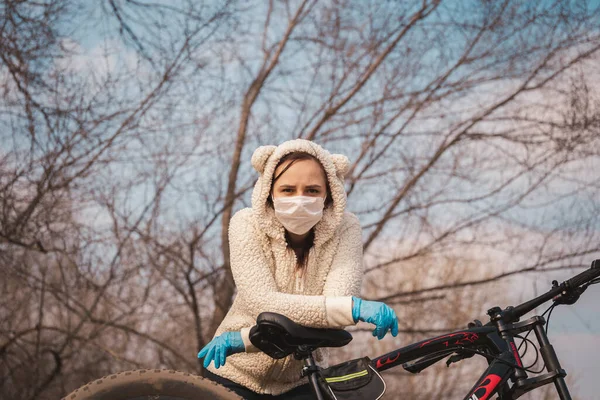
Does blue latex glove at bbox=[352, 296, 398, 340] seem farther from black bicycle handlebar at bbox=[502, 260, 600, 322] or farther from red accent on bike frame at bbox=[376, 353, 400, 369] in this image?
black bicycle handlebar at bbox=[502, 260, 600, 322]

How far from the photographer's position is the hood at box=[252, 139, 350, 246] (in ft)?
6.00

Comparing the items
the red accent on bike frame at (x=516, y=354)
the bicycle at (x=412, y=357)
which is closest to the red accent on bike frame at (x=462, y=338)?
the bicycle at (x=412, y=357)

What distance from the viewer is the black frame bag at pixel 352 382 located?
166 cm

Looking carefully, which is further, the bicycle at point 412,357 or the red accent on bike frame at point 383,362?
the red accent on bike frame at point 383,362

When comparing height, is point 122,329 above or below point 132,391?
above

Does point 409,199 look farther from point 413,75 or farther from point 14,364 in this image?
point 14,364

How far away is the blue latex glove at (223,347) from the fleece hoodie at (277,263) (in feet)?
0.11

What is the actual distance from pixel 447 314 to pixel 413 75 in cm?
175

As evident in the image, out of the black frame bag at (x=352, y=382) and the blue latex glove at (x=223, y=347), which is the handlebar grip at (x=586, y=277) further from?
the blue latex glove at (x=223, y=347)

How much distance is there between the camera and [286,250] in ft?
6.13

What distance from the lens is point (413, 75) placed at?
5.02 metres

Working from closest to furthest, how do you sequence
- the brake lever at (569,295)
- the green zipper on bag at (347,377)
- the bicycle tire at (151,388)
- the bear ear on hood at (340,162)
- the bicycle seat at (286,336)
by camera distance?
the bicycle tire at (151,388)
the bicycle seat at (286,336)
the green zipper on bag at (347,377)
the brake lever at (569,295)
the bear ear on hood at (340,162)

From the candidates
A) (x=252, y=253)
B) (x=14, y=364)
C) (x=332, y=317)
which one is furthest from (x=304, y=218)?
(x=14, y=364)

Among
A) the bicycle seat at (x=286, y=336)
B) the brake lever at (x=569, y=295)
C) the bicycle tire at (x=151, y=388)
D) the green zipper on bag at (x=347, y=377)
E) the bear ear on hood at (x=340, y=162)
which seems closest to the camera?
the bicycle tire at (x=151, y=388)
